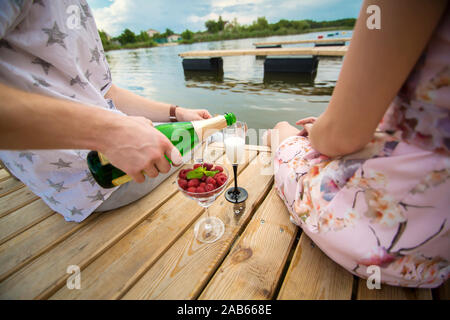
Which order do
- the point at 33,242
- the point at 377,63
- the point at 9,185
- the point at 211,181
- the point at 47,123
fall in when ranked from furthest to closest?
the point at 9,185, the point at 33,242, the point at 211,181, the point at 47,123, the point at 377,63

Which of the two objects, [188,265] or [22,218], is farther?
[22,218]

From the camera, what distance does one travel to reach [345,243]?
686mm

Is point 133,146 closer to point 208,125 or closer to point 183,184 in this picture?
A: point 183,184

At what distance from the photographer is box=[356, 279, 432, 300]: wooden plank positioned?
708 millimetres

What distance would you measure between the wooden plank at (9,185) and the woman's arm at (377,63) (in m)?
2.01

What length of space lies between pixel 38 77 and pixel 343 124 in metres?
1.14

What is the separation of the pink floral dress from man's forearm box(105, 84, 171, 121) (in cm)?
103

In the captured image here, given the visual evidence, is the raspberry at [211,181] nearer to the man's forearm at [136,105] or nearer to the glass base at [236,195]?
the glass base at [236,195]

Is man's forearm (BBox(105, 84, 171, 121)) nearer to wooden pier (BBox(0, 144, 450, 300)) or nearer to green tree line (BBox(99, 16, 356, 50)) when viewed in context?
wooden pier (BBox(0, 144, 450, 300))

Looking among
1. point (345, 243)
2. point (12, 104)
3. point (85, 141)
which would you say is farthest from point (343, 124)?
point (12, 104)

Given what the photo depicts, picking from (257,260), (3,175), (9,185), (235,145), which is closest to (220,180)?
(235,145)

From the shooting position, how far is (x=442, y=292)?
2.40 ft

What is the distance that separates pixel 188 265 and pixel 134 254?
0.86 feet
